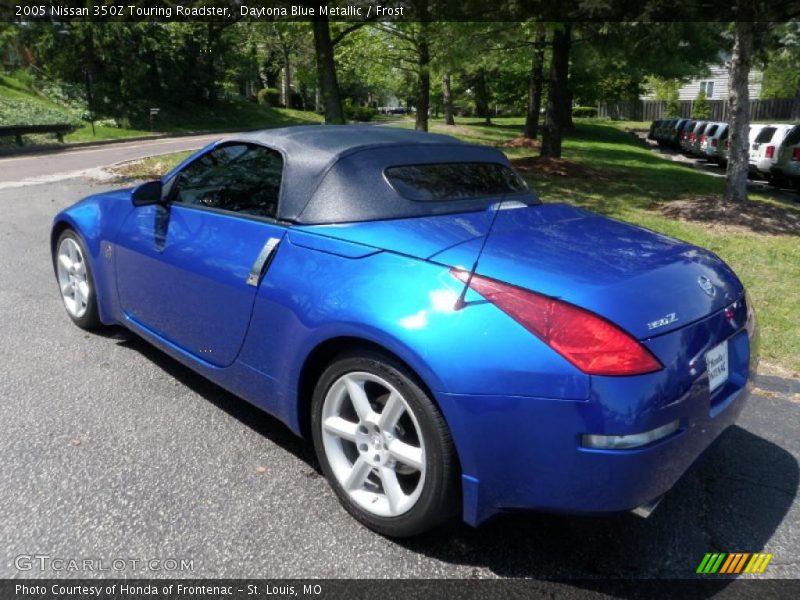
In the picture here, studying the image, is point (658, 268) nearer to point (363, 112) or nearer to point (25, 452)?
point (25, 452)

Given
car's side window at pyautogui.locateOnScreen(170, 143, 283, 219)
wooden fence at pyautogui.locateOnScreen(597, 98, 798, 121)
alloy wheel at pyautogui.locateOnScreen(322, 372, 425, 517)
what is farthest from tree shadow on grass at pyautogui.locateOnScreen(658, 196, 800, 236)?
wooden fence at pyautogui.locateOnScreen(597, 98, 798, 121)

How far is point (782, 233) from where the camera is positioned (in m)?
8.81

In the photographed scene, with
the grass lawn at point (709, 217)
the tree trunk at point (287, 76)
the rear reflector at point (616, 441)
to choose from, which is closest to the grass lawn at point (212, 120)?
the tree trunk at point (287, 76)

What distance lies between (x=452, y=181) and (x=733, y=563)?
2062mm

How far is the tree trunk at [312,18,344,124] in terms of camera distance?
15188mm

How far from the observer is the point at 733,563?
244 cm

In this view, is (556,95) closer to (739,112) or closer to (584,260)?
(739,112)

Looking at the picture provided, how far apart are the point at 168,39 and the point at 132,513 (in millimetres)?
41076

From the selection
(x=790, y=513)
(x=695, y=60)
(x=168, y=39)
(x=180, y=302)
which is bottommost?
(x=790, y=513)

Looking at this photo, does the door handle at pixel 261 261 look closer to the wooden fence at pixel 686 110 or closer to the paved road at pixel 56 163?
the paved road at pixel 56 163

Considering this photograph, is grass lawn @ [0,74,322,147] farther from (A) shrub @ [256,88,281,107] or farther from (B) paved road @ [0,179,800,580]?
(B) paved road @ [0,179,800,580]

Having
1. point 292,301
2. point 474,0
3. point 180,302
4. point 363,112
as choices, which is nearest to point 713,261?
point 292,301

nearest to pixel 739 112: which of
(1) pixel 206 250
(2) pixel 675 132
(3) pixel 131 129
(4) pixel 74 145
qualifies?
(1) pixel 206 250
